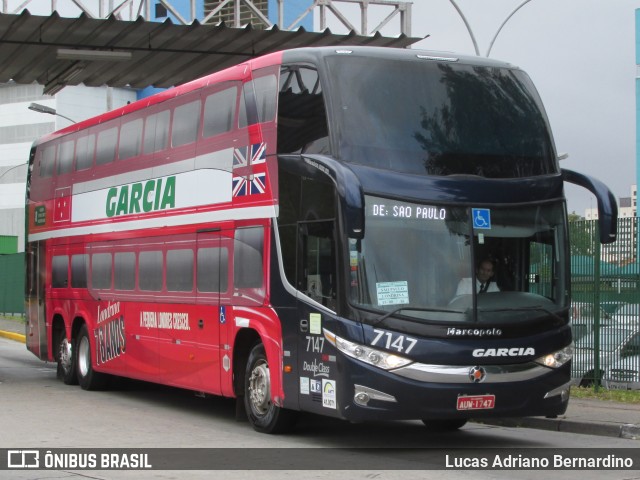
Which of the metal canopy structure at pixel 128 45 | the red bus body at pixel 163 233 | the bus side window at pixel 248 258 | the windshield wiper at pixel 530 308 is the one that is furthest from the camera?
the metal canopy structure at pixel 128 45

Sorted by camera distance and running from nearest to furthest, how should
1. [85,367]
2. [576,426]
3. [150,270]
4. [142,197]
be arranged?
[576,426], [150,270], [142,197], [85,367]

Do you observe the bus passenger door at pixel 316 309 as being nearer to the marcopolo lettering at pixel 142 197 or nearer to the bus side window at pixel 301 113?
the bus side window at pixel 301 113

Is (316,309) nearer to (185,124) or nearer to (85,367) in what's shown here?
(185,124)

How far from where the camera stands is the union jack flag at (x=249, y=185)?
13289mm

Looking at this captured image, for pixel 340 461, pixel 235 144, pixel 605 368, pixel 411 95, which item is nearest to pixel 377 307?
pixel 340 461

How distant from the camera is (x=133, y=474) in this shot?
1016 centimetres

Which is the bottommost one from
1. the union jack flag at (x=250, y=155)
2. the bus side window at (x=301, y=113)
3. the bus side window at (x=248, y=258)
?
the bus side window at (x=248, y=258)

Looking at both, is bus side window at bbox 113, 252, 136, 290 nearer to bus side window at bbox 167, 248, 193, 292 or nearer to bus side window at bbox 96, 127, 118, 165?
bus side window at bbox 167, 248, 193, 292

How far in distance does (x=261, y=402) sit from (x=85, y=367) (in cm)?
697

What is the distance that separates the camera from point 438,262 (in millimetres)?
11445

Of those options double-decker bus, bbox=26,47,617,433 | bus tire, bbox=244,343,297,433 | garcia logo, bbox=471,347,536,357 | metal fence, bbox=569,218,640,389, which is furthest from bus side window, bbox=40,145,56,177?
garcia logo, bbox=471,347,536,357

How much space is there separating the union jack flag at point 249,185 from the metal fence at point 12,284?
30.3 m

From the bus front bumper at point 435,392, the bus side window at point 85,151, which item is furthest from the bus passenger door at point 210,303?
the bus side window at point 85,151

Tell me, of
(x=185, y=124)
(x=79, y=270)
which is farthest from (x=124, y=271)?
(x=185, y=124)
